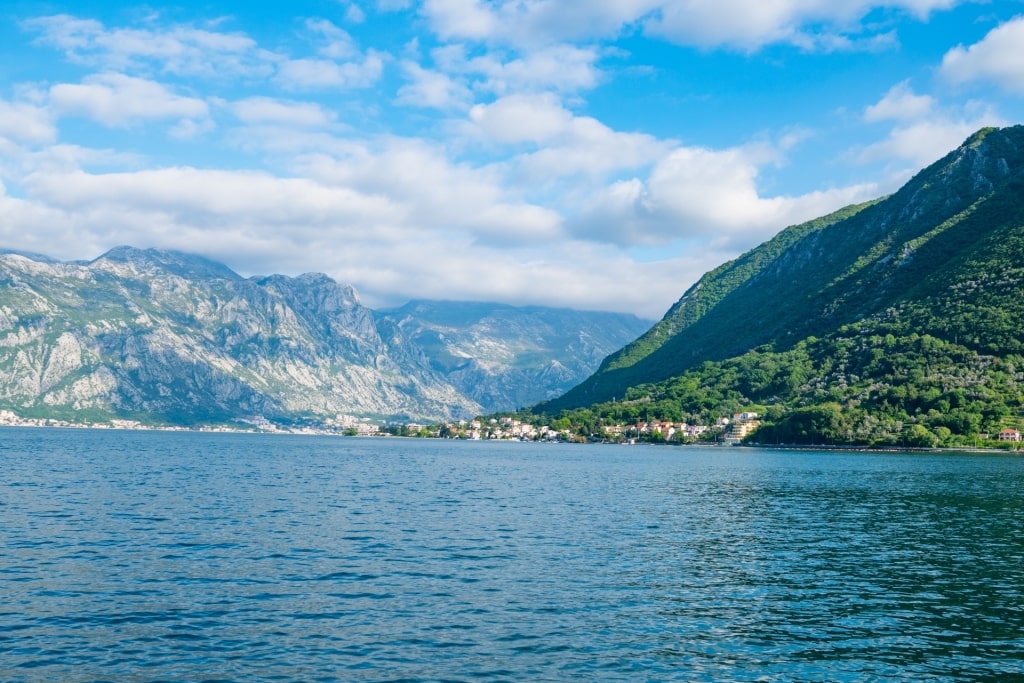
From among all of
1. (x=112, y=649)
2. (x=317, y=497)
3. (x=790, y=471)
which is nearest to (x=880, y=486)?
(x=790, y=471)

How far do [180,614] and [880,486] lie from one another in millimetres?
109421

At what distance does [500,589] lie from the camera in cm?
4497

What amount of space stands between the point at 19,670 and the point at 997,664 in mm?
38205

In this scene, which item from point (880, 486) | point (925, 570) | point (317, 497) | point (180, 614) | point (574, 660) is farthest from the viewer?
point (880, 486)

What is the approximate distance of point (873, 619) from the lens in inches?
1545

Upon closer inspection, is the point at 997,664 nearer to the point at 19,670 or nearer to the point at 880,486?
the point at 19,670

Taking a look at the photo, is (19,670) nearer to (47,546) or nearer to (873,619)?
(47,546)

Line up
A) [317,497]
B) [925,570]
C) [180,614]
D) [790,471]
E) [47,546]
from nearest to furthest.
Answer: [180,614]
[925,570]
[47,546]
[317,497]
[790,471]

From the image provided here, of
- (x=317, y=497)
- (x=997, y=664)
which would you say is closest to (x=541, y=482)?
(x=317, y=497)

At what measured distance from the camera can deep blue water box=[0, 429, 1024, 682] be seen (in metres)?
31.9

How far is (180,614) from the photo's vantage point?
38.6 meters

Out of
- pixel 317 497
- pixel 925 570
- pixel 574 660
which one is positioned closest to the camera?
pixel 574 660

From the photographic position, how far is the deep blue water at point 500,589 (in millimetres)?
31875

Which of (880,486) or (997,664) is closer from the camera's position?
(997,664)
